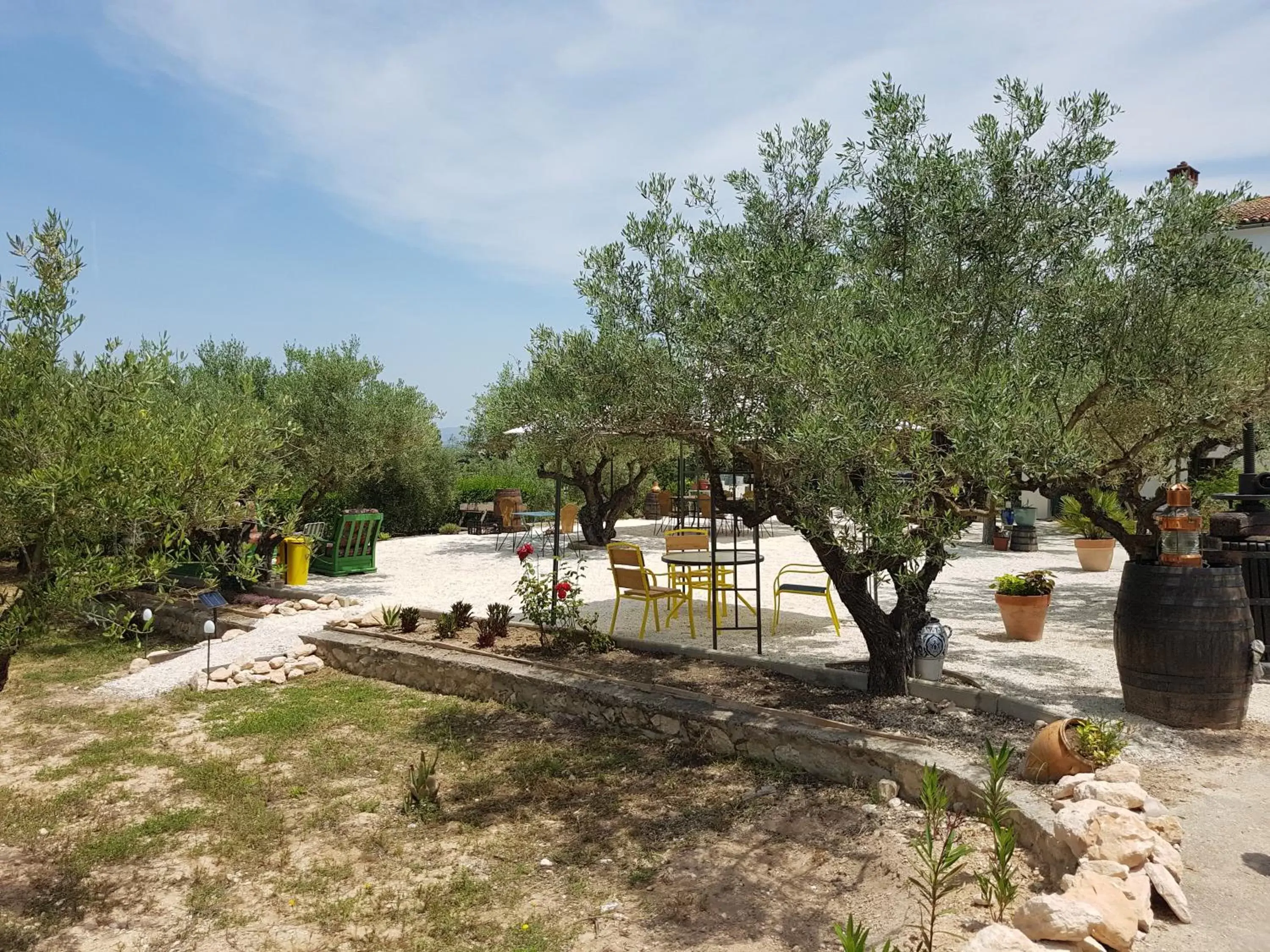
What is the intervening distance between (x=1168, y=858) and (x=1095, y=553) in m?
10.3

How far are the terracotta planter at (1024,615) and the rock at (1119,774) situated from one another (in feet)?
12.7

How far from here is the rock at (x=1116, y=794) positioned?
3.56 meters

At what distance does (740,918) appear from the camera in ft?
11.1

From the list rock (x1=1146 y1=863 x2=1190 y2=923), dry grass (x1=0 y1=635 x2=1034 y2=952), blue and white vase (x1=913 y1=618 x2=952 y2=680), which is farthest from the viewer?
blue and white vase (x1=913 y1=618 x2=952 y2=680)

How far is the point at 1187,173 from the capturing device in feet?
27.6

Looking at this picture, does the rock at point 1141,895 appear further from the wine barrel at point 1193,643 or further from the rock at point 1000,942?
the wine barrel at point 1193,643

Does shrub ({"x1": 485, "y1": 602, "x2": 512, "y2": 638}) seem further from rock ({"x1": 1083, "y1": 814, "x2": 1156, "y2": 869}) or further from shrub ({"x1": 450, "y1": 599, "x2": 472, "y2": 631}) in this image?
rock ({"x1": 1083, "y1": 814, "x2": 1156, "y2": 869})

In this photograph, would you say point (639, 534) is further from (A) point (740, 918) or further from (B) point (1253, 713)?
(A) point (740, 918)

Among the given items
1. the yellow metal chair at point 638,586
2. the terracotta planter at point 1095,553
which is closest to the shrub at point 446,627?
the yellow metal chair at point 638,586

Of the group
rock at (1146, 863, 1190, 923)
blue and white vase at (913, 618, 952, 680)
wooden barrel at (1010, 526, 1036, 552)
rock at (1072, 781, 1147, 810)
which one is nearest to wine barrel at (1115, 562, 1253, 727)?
blue and white vase at (913, 618, 952, 680)

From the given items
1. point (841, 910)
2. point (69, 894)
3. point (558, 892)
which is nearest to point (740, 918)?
point (841, 910)

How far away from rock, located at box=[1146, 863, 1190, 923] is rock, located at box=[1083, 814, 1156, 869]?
6 centimetres

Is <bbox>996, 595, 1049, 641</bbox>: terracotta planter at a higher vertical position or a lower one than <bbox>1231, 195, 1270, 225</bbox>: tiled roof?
lower

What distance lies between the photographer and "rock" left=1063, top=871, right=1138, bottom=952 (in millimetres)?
2654
